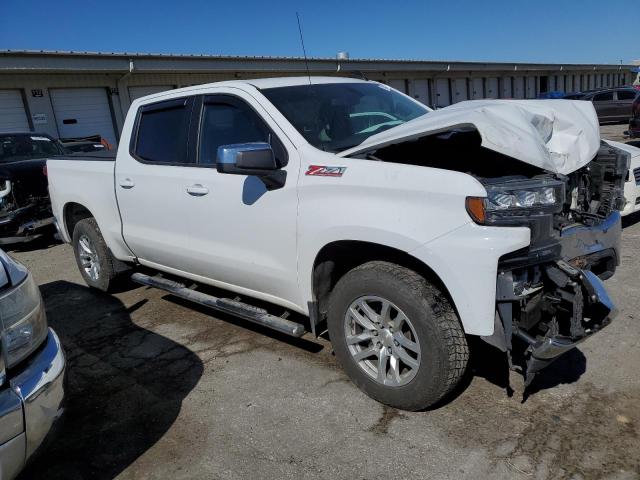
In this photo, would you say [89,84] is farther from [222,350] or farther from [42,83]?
[222,350]

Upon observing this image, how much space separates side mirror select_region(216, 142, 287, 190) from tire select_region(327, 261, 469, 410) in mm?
774

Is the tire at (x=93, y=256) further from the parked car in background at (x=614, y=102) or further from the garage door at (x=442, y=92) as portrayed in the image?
the garage door at (x=442, y=92)

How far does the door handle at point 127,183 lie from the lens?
4602 millimetres

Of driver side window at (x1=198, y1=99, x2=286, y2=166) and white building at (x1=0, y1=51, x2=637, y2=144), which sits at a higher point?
white building at (x1=0, y1=51, x2=637, y2=144)

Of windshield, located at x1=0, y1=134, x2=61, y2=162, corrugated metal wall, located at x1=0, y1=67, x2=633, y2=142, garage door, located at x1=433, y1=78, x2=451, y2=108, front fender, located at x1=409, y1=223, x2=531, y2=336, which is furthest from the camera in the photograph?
garage door, located at x1=433, y1=78, x2=451, y2=108

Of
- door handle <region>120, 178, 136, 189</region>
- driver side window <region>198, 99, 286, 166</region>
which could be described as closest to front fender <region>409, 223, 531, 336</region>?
driver side window <region>198, 99, 286, 166</region>

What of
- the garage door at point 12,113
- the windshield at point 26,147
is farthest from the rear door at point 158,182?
the garage door at point 12,113

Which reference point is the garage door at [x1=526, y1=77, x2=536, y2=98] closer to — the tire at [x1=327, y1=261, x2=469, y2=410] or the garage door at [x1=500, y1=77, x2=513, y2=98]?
the garage door at [x1=500, y1=77, x2=513, y2=98]

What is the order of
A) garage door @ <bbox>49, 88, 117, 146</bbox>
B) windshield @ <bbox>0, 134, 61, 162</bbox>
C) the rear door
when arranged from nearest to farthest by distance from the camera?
the rear door
windshield @ <bbox>0, 134, 61, 162</bbox>
garage door @ <bbox>49, 88, 117, 146</bbox>

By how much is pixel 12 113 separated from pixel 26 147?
25.0 feet

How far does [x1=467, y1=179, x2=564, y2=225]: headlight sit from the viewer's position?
8.50 feet

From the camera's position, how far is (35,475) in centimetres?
282

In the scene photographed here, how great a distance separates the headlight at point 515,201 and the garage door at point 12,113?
1660cm

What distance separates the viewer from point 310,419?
314 centimetres
